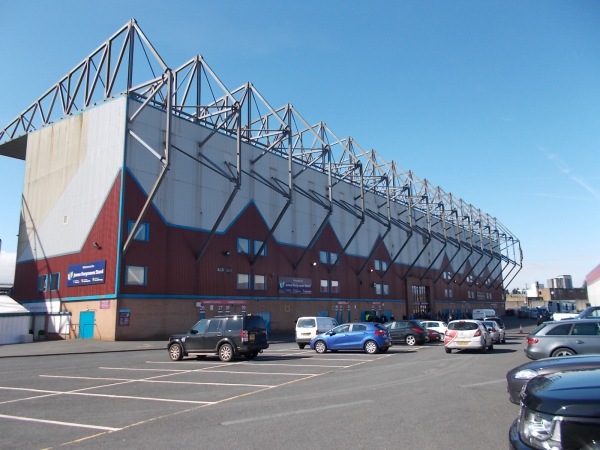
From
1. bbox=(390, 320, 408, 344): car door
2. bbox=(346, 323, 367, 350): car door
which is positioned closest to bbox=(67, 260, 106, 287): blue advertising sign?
bbox=(346, 323, 367, 350): car door

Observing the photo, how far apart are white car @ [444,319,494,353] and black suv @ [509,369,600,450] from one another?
17.9m

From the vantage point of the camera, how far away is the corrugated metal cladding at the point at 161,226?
33688 mm

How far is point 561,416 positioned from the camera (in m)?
3.85

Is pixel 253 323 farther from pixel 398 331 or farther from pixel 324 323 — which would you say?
pixel 398 331

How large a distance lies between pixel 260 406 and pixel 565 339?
1008cm

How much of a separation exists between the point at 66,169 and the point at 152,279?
12.5 meters

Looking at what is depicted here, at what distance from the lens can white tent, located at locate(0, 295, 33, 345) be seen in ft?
108

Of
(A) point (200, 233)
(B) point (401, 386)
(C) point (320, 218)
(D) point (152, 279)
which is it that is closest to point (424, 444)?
(B) point (401, 386)

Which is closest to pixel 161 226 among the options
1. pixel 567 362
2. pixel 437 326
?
pixel 437 326

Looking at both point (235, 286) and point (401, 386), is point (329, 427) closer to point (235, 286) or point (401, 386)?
point (401, 386)

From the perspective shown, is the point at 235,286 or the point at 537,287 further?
the point at 537,287

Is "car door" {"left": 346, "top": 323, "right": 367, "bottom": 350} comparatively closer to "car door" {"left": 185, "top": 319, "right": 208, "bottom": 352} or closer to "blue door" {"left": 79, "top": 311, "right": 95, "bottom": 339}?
"car door" {"left": 185, "top": 319, "right": 208, "bottom": 352}

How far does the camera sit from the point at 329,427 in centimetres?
771

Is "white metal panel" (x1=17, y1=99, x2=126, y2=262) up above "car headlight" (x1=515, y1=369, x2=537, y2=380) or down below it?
above
